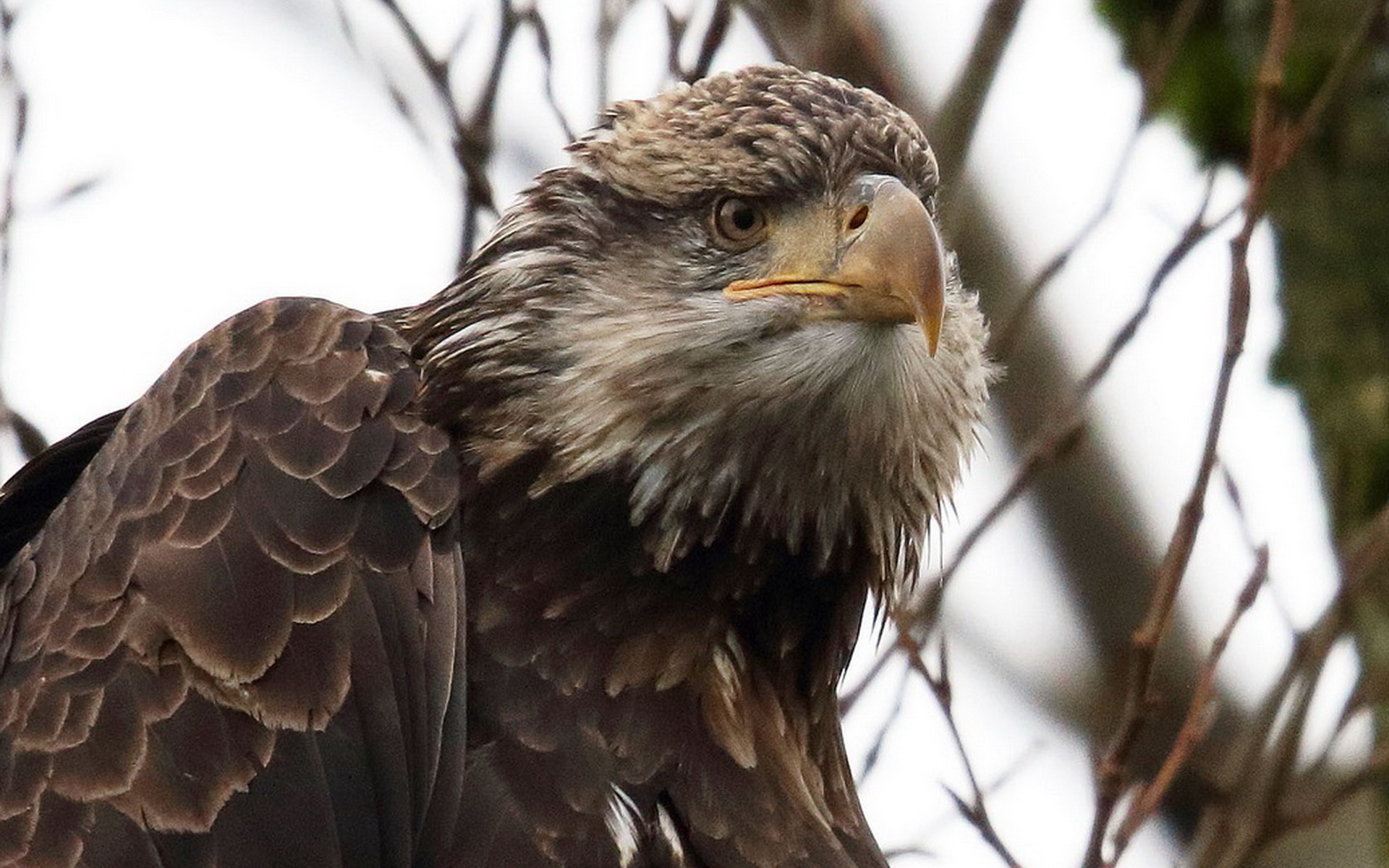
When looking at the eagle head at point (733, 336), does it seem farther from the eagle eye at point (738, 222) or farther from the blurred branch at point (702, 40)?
the blurred branch at point (702, 40)

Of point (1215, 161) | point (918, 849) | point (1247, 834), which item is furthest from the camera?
point (1215, 161)

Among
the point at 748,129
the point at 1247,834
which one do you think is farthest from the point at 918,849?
the point at 748,129

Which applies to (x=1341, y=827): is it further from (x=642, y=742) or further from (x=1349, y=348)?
A: (x=642, y=742)

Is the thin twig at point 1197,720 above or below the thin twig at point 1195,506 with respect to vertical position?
below

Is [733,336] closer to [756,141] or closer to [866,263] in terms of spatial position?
[866,263]

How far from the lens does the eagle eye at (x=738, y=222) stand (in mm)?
4508

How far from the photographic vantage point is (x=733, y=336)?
173 inches

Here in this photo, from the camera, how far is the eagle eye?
4508mm

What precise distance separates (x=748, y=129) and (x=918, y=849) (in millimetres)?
2074

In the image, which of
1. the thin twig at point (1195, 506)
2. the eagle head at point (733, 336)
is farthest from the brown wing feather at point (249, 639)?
the thin twig at point (1195, 506)

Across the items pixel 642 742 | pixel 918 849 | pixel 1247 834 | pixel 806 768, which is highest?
pixel 642 742

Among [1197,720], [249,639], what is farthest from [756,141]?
[1197,720]

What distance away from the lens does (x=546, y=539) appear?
4410 millimetres

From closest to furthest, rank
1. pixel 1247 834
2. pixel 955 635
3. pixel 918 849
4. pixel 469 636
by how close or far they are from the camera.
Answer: pixel 469 636 → pixel 1247 834 → pixel 918 849 → pixel 955 635
